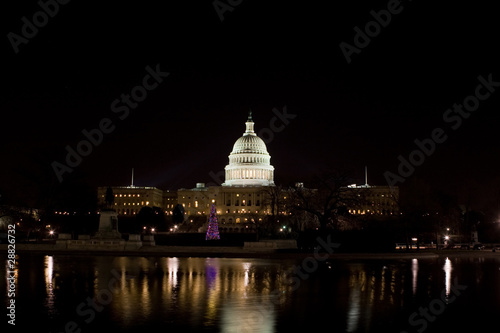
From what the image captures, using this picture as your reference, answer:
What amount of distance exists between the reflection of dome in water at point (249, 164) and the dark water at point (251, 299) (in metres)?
136

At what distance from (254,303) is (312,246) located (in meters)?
29.3

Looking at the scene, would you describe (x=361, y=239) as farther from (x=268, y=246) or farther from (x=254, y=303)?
(x=254, y=303)

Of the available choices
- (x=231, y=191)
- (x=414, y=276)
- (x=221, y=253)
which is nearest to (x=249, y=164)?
(x=231, y=191)

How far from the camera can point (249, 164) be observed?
170 m

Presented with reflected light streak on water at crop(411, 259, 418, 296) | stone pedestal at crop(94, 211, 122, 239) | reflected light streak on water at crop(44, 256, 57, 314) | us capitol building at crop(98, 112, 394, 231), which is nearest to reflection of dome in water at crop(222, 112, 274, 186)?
us capitol building at crop(98, 112, 394, 231)

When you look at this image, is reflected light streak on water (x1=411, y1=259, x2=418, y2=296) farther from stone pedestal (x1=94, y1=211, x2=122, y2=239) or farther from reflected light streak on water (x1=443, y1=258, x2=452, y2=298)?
stone pedestal (x1=94, y1=211, x2=122, y2=239)

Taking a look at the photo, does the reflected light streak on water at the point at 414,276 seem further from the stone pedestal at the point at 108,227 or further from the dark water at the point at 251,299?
the stone pedestal at the point at 108,227

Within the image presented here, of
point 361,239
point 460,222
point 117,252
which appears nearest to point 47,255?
point 117,252

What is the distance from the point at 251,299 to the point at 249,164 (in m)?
148

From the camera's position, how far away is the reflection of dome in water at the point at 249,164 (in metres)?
171

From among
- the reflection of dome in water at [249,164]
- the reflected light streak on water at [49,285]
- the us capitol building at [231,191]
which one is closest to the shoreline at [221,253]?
the reflected light streak on water at [49,285]

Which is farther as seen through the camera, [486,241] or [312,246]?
[486,241]

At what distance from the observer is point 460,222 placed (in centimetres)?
8362

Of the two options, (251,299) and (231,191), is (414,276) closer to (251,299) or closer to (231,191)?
(251,299)
